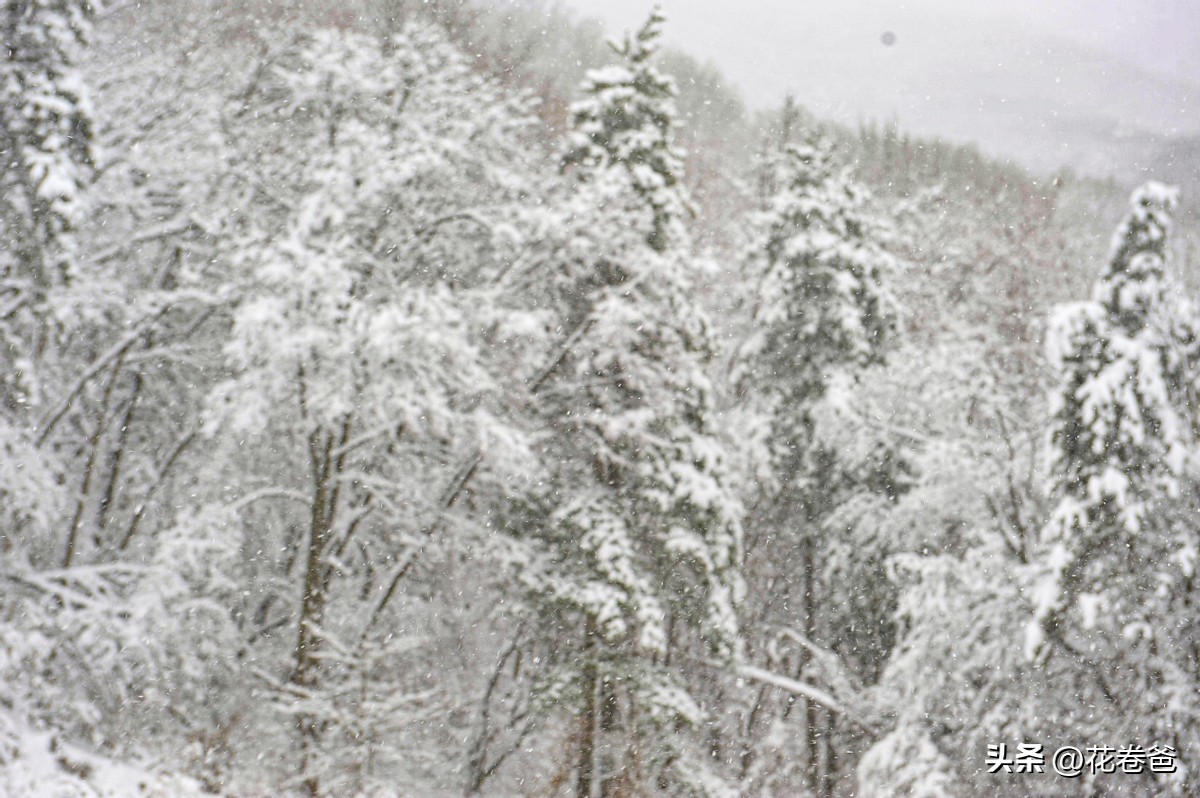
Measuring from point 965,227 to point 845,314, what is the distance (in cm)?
1717

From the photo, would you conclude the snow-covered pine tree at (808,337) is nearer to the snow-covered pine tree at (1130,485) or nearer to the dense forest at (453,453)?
the dense forest at (453,453)

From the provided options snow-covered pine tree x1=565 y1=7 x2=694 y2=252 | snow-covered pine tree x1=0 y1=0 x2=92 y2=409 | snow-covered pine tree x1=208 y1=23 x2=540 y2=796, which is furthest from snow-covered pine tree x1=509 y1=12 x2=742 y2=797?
snow-covered pine tree x1=0 y1=0 x2=92 y2=409

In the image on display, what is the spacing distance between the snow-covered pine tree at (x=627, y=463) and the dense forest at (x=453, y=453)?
0.07 meters

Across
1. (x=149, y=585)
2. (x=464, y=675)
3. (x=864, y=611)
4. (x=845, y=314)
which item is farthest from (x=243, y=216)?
(x=864, y=611)

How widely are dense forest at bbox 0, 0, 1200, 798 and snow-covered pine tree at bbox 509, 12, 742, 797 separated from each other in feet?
0.24

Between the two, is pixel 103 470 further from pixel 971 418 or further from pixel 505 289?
pixel 971 418

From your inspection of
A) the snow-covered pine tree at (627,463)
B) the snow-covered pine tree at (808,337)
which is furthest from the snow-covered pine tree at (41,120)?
the snow-covered pine tree at (808,337)

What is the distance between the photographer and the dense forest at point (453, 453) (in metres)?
10.3

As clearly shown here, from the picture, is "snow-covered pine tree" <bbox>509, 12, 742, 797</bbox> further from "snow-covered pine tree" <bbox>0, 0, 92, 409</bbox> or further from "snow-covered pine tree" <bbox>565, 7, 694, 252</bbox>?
"snow-covered pine tree" <bbox>0, 0, 92, 409</bbox>

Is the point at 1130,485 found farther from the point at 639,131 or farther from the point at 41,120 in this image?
the point at 41,120

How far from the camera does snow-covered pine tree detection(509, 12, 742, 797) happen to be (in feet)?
41.0

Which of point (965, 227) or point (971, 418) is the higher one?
point (965, 227)

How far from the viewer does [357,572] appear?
48.3 feet

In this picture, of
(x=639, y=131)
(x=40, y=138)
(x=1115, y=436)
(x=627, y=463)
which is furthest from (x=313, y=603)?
(x=1115, y=436)
